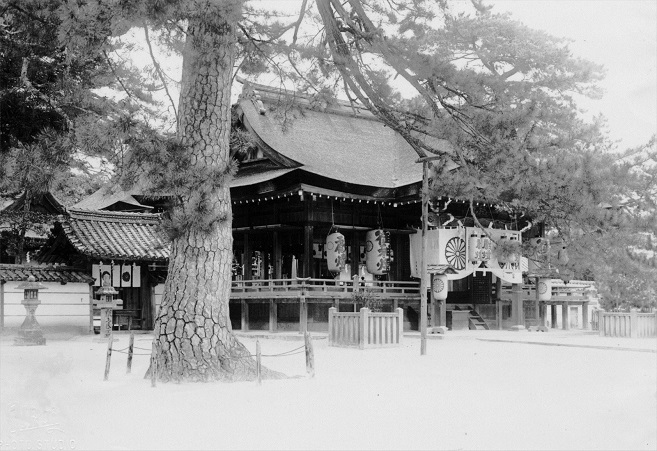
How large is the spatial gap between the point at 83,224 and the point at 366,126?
425 inches

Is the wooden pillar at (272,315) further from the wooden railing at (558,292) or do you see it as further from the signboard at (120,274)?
the wooden railing at (558,292)

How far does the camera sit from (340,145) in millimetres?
24688

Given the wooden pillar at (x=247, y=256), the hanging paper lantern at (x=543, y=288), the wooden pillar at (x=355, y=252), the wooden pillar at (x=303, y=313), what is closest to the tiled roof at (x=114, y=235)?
the wooden pillar at (x=247, y=256)

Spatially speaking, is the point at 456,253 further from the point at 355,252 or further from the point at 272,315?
the point at 272,315

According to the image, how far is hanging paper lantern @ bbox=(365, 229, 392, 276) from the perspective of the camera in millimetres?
22578

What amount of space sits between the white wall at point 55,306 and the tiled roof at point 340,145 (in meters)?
6.47

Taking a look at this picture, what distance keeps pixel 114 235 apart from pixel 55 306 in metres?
2.67

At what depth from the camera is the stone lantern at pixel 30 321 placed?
1614 centimetres

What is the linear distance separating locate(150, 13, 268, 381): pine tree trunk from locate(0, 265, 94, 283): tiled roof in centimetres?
866

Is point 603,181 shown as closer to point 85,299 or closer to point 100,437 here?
point 100,437

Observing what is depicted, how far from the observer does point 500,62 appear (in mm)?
21016

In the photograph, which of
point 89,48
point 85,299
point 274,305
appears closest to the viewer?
point 89,48

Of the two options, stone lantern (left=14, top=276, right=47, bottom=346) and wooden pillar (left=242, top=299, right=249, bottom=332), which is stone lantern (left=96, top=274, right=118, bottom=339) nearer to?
stone lantern (left=14, top=276, right=47, bottom=346)

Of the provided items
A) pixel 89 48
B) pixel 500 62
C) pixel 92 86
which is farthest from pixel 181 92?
pixel 500 62
